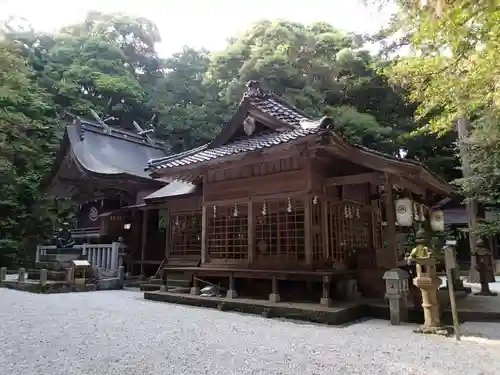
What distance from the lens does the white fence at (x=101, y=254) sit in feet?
41.3

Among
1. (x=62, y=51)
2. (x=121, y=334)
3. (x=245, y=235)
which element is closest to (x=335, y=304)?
(x=245, y=235)

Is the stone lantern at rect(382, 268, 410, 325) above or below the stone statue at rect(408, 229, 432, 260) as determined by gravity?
below

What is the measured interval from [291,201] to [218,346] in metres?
4.22

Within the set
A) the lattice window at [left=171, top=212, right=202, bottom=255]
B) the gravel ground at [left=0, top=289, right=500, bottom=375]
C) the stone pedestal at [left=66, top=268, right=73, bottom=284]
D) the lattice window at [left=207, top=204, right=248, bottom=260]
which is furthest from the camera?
the lattice window at [left=171, top=212, right=202, bottom=255]

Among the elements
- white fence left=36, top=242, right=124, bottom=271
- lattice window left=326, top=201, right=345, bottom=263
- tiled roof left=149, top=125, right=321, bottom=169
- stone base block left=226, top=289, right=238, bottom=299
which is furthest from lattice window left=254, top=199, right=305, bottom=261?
white fence left=36, top=242, right=124, bottom=271

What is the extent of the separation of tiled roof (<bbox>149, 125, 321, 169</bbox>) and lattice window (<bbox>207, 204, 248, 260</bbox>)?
1410mm

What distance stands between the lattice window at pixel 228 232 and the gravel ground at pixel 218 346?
7.48 feet

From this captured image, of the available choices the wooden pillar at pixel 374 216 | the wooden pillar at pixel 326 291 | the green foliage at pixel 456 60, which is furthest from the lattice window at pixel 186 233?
the green foliage at pixel 456 60

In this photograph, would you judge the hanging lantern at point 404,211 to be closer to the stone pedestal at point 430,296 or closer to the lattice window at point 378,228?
the lattice window at point 378,228

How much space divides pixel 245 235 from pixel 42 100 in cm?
1932

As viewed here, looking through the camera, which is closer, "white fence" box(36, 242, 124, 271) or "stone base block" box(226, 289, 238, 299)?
"stone base block" box(226, 289, 238, 299)

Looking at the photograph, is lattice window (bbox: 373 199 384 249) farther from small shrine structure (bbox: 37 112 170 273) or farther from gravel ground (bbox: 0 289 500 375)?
small shrine structure (bbox: 37 112 170 273)

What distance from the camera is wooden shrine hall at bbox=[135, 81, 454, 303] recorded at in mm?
7746

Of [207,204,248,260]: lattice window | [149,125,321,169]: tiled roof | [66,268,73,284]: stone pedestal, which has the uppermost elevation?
[149,125,321,169]: tiled roof
